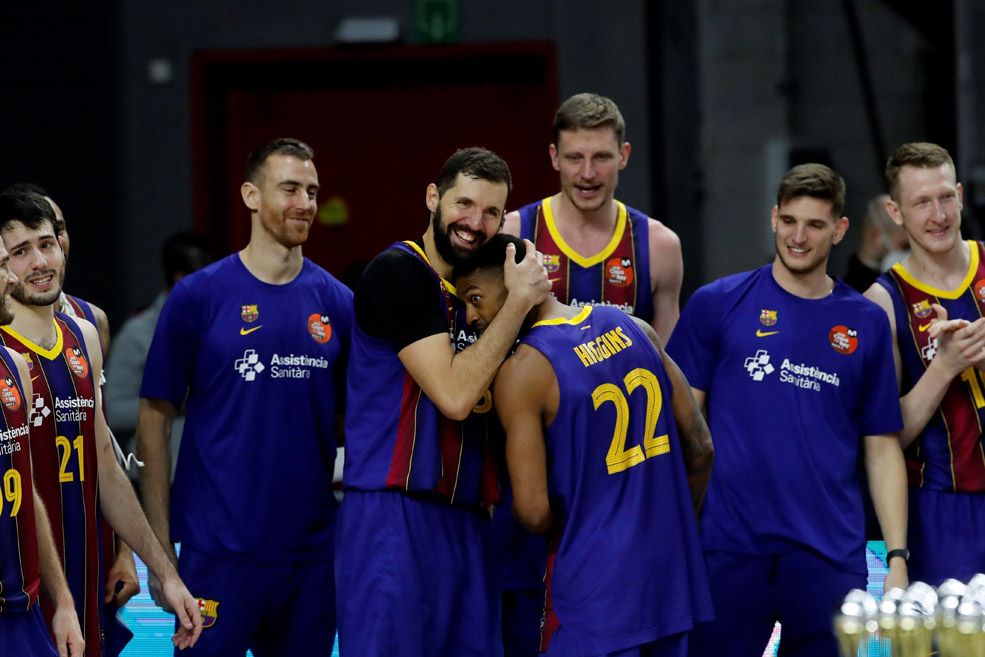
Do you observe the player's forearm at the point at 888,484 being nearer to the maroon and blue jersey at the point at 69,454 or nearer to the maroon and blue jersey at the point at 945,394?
the maroon and blue jersey at the point at 945,394

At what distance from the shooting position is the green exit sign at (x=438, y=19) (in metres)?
9.33

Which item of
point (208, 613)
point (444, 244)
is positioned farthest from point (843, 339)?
point (208, 613)

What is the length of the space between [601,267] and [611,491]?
4.74ft

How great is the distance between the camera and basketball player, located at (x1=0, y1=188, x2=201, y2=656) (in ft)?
16.1

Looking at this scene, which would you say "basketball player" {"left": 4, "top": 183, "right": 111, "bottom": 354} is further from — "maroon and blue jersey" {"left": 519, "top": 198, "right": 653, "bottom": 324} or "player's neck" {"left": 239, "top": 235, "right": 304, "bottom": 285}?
"maroon and blue jersey" {"left": 519, "top": 198, "right": 653, "bottom": 324}

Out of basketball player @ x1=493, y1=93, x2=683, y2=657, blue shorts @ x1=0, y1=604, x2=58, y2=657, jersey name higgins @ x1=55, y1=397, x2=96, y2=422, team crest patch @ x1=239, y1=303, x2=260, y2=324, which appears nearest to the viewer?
blue shorts @ x1=0, y1=604, x2=58, y2=657

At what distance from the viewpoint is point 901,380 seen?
220 inches

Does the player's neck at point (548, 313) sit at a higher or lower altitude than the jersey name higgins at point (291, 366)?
higher

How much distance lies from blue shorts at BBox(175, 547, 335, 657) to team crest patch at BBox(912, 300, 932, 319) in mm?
2235

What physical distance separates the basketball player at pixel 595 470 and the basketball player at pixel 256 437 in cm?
105

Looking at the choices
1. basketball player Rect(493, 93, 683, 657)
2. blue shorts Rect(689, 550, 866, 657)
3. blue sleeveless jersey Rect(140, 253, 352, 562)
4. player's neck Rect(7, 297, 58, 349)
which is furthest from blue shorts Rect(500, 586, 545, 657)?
player's neck Rect(7, 297, 58, 349)

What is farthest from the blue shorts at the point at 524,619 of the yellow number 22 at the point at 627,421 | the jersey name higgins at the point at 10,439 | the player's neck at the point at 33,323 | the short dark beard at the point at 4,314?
the short dark beard at the point at 4,314

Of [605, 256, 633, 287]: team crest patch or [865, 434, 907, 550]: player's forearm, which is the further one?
[605, 256, 633, 287]: team crest patch

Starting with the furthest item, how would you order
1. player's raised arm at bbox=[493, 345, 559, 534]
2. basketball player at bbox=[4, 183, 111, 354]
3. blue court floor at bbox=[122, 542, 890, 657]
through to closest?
blue court floor at bbox=[122, 542, 890, 657], basketball player at bbox=[4, 183, 111, 354], player's raised arm at bbox=[493, 345, 559, 534]
